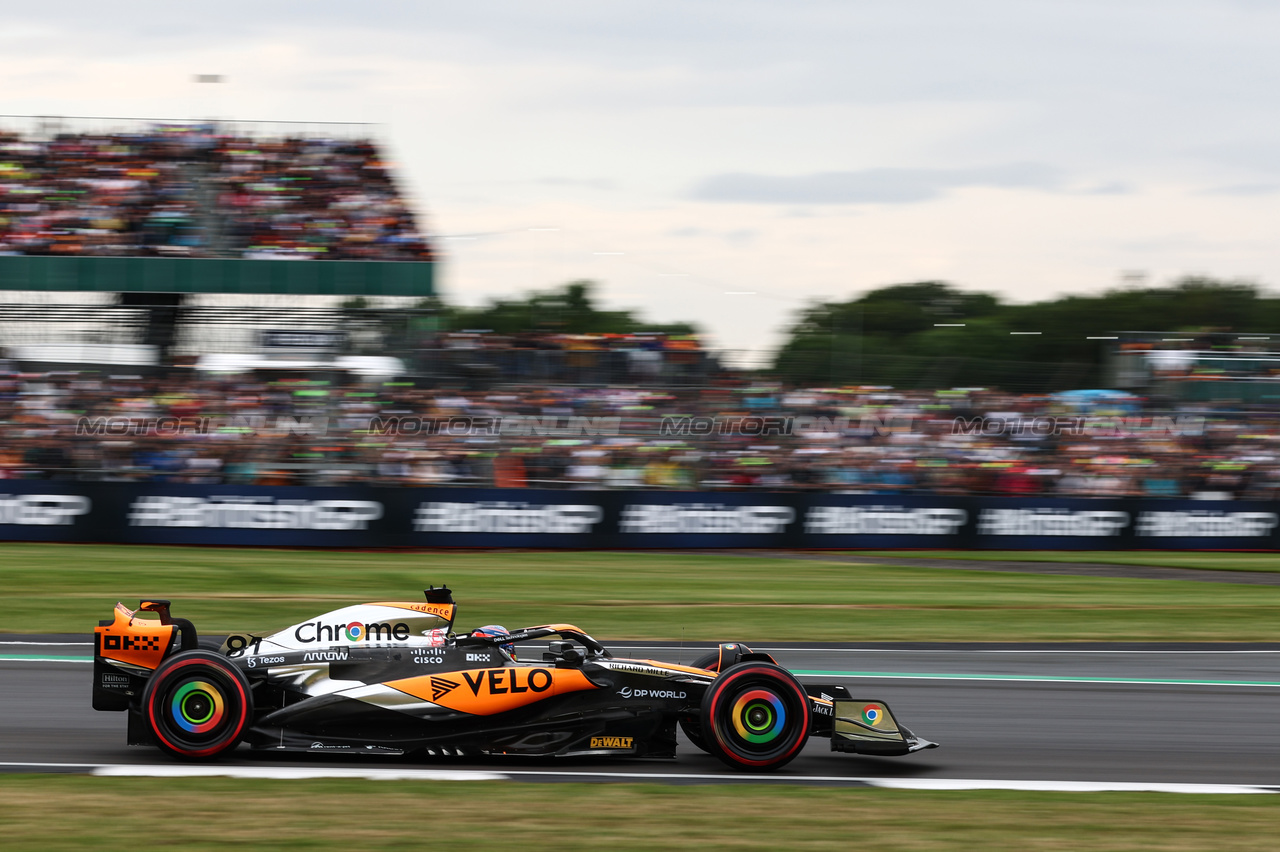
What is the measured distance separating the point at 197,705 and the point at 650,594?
9.24 m

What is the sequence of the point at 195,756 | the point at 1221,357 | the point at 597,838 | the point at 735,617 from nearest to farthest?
1. the point at 597,838
2. the point at 195,756
3. the point at 735,617
4. the point at 1221,357

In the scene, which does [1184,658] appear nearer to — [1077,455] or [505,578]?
[505,578]

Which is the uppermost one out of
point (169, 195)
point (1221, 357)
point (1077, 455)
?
point (169, 195)

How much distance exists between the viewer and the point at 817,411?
21.5 meters

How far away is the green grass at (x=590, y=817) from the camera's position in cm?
543

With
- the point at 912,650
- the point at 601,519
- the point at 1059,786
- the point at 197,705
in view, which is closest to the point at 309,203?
the point at 601,519

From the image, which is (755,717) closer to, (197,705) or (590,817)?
(590,817)

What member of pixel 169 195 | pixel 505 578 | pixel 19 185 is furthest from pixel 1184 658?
pixel 19 185

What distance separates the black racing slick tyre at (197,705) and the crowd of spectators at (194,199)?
1957 cm

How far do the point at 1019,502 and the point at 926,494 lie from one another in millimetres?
1519

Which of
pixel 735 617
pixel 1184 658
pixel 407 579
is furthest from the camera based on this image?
pixel 407 579

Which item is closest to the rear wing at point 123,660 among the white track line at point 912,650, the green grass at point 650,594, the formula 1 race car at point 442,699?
the formula 1 race car at point 442,699

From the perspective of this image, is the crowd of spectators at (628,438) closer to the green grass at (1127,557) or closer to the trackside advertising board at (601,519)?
the trackside advertising board at (601,519)

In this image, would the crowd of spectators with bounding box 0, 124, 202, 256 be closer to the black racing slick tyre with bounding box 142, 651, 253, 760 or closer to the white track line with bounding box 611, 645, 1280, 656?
the white track line with bounding box 611, 645, 1280, 656
